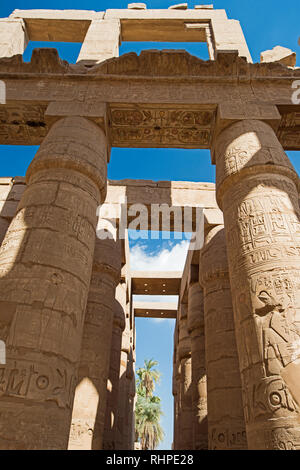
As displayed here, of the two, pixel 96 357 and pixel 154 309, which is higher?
pixel 154 309

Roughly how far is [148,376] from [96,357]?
2285 centimetres

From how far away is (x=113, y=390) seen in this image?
28.5 feet

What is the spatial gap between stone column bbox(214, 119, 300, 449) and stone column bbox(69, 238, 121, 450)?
365cm

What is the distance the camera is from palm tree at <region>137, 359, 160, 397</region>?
26.9 m

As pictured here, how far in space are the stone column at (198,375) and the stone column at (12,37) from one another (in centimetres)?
814

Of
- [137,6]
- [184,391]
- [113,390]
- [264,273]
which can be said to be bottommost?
[264,273]

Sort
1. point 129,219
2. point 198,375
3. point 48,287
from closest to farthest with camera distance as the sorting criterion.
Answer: point 48,287, point 198,375, point 129,219

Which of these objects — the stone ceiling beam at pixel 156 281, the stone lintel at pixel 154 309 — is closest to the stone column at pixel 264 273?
the stone ceiling beam at pixel 156 281

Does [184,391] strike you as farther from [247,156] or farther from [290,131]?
[247,156]

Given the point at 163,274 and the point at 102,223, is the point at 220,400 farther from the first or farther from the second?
the point at 163,274

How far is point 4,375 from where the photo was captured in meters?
3.03

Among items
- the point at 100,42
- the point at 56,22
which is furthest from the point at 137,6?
the point at 100,42

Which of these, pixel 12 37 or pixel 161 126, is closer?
pixel 161 126

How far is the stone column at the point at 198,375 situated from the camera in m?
8.24
